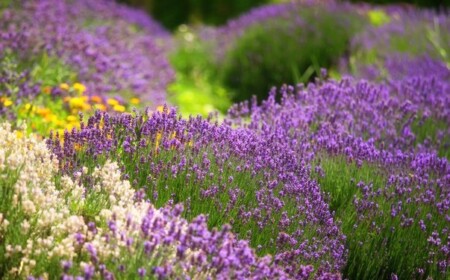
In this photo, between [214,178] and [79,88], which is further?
[79,88]

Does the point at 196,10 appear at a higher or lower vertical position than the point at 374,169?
higher

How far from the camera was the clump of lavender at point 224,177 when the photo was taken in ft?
9.90

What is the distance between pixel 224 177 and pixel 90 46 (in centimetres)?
354

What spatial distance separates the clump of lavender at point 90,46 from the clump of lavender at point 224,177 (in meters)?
2.37

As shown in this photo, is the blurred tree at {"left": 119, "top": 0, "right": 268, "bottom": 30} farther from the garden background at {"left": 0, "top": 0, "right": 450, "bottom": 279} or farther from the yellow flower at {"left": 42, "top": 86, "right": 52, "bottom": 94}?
the yellow flower at {"left": 42, "top": 86, "right": 52, "bottom": 94}

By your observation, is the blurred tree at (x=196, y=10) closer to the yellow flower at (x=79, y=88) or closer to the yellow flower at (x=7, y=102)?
the yellow flower at (x=79, y=88)

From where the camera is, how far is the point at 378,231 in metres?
3.33

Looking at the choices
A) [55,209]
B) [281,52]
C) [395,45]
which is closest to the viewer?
[55,209]

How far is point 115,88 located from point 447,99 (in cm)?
288

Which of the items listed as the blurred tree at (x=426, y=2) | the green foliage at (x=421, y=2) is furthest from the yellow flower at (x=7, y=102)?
the green foliage at (x=421, y=2)

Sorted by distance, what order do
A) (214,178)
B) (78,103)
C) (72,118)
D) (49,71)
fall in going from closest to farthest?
(214,178) < (72,118) < (78,103) < (49,71)

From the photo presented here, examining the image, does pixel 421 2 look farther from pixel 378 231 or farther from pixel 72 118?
pixel 378 231

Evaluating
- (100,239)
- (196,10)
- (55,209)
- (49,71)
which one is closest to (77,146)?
(55,209)

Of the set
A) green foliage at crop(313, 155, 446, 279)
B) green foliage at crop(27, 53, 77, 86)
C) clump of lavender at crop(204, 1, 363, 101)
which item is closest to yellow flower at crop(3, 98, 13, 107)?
green foliage at crop(27, 53, 77, 86)
